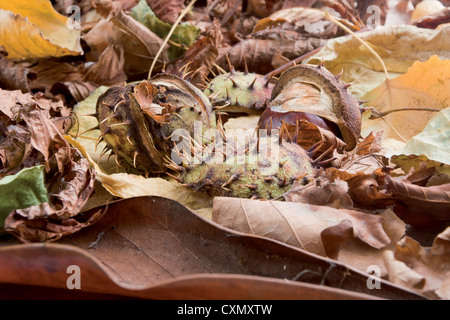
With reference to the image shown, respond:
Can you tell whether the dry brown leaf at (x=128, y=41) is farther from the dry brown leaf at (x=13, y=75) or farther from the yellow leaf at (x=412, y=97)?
the yellow leaf at (x=412, y=97)

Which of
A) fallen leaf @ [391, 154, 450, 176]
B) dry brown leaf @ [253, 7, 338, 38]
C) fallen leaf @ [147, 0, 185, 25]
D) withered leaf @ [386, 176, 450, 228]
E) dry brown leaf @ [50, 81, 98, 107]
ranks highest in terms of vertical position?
fallen leaf @ [147, 0, 185, 25]

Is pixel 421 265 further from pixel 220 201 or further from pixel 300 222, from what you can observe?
pixel 220 201

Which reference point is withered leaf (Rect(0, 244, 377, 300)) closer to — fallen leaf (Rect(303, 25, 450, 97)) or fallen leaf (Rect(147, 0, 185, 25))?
fallen leaf (Rect(303, 25, 450, 97))

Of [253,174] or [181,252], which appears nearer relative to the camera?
[181,252]

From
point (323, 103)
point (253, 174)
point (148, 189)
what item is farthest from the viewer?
point (323, 103)

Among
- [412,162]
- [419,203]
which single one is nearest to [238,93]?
[412,162]

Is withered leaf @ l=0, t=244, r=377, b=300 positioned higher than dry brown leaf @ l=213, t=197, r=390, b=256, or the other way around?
withered leaf @ l=0, t=244, r=377, b=300

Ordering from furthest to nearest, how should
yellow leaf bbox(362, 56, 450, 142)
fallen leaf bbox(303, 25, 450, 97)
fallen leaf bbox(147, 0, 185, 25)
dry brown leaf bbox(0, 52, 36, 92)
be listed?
fallen leaf bbox(147, 0, 185, 25), fallen leaf bbox(303, 25, 450, 97), dry brown leaf bbox(0, 52, 36, 92), yellow leaf bbox(362, 56, 450, 142)

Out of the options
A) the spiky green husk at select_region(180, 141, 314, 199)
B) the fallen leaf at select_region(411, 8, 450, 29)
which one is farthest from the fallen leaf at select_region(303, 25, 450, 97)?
the spiky green husk at select_region(180, 141, 314, 199)
